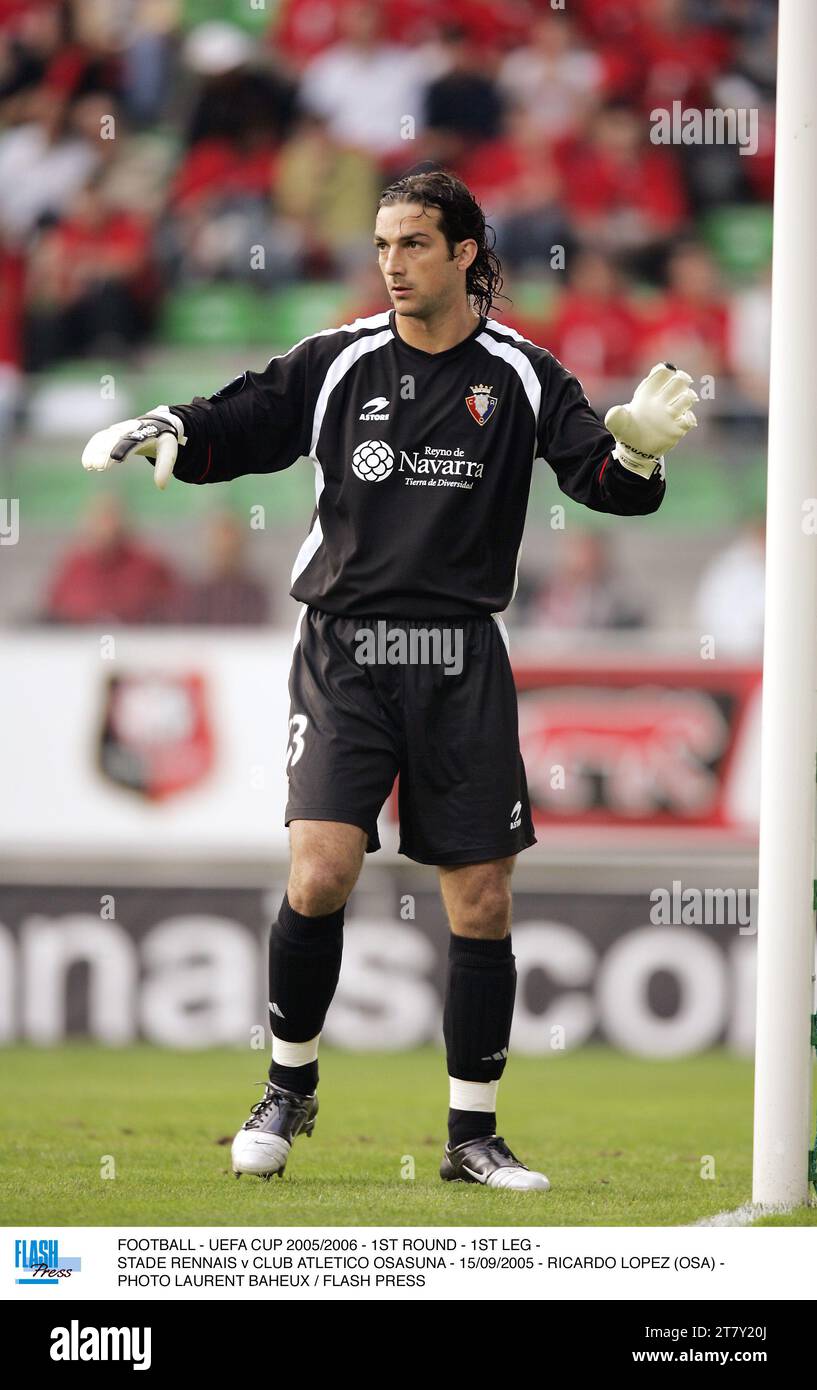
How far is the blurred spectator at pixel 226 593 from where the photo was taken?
29.0 feet

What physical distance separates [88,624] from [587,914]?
2.66m

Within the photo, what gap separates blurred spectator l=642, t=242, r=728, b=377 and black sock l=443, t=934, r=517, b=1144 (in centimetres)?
625

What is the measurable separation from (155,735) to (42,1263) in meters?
5.00

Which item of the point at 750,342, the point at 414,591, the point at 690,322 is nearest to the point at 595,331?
the point at 690,322

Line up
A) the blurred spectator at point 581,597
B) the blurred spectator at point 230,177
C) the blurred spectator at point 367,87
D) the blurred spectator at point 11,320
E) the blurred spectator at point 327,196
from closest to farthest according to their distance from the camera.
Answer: the blurred spectator at point 581,597 < the blurred spectator at point 11,320 < the blurred spectator at point 230,177 < the blurred spectator at point 327,196 < the blurred spectator at point 367,87

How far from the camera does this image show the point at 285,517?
30.9 ft

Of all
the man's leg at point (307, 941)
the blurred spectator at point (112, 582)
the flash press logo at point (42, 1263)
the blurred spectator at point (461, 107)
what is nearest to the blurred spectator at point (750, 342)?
the blurred spectator at point (461, 107)

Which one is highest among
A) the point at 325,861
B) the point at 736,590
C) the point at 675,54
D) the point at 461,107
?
the point at 675,54

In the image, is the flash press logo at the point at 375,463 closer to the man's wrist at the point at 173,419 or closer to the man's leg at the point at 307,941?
the man's wrist at the point at 173,419

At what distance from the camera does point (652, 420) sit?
13.1ft

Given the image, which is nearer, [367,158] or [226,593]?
[226,593]

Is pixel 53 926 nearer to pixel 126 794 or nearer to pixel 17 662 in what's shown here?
pixel 126 794

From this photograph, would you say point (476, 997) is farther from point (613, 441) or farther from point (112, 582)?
point (112, 582)

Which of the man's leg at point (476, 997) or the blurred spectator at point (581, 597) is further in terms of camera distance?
the blurred spectator at point (581, 597)
